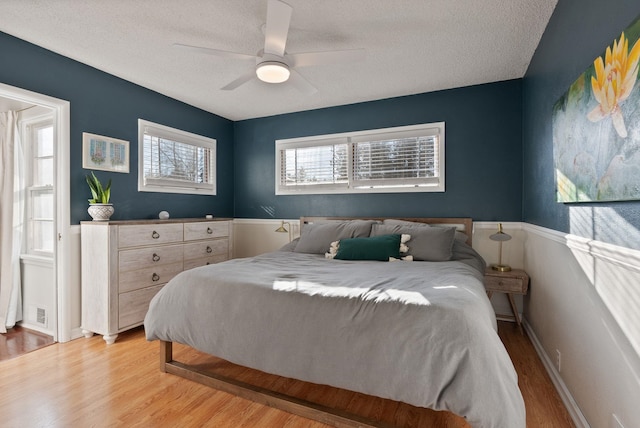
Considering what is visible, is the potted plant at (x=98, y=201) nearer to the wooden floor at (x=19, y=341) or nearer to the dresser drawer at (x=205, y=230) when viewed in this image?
the dresser drawer at (x=205, y=230)

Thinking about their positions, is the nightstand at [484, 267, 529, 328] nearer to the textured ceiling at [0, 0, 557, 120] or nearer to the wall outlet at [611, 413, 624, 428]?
the wall outlet at [611, 413, 624, 428]

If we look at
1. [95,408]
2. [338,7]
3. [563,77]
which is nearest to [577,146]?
[563,77]

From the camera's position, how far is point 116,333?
2773mm

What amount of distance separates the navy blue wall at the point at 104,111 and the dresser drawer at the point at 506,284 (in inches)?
140

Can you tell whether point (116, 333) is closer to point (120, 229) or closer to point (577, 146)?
point (120, 229)

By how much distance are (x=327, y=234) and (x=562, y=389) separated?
7.13 ft

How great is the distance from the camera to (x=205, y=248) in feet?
12.2

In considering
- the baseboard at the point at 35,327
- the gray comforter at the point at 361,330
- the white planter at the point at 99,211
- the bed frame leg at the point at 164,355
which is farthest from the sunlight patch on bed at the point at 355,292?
the baseboard at the point at 35,327

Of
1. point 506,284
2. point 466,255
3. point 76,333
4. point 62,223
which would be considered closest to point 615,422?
point 506,284

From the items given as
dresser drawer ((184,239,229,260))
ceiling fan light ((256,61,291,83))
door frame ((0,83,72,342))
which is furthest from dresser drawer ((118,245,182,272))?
ceiling fan light ((256,61,291,83))

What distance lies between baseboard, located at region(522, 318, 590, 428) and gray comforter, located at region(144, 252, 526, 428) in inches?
24.1

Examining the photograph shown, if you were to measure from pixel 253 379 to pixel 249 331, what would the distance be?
1.85ft

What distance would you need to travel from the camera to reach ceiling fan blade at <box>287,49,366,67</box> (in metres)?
2.12

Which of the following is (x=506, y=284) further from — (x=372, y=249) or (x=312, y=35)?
(x=312, y=35)
